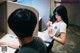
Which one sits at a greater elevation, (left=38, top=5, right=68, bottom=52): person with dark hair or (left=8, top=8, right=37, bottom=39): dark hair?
(left=8, top=8, right=37, bottom=39): dark hair

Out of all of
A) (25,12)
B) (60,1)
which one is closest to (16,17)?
(25,12)

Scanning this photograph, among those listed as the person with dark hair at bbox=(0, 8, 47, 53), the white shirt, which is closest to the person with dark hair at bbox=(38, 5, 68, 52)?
the white shirt

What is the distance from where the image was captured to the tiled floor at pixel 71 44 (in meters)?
3.76

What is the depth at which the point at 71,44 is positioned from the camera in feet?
13.4

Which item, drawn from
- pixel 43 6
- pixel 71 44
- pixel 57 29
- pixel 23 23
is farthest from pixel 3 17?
pixel 71 44

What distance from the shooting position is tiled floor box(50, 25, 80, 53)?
3762mm

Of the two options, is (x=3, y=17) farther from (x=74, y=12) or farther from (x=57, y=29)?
(x=74, y=12)

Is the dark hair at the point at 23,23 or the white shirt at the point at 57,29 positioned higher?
the dark hair at the point at 23,23

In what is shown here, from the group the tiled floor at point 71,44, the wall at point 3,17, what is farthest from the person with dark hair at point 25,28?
the tiled floor at point 71,44

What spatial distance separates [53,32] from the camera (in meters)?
2.67

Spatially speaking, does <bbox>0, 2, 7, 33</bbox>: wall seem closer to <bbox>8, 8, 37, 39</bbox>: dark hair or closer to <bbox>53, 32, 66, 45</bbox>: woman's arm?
<bbox>53, 32, 66, 45</bbox>: woman's arm

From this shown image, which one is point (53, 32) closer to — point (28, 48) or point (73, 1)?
point (28, 48)

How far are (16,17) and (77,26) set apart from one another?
13.6ft

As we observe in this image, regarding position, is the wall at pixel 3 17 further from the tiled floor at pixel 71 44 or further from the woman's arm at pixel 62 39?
the tiled floor at pixel 71 44
